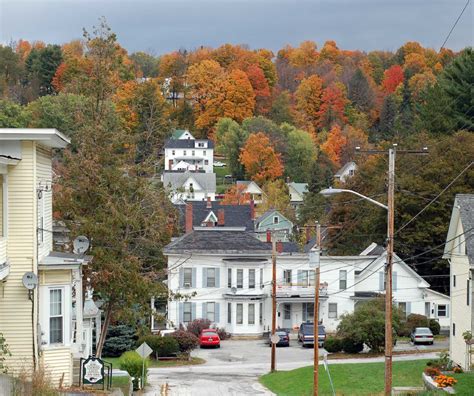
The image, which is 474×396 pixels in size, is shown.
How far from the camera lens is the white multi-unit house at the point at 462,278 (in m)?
46.9

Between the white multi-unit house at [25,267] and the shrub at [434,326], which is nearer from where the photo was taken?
the white multi-unit house at [25,267]

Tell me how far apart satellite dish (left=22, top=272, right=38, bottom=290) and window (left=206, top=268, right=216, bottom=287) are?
46372mm

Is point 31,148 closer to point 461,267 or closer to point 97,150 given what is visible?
point 97,150

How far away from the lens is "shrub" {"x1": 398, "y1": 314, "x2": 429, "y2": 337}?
70.8 meters

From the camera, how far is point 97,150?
43.0 m

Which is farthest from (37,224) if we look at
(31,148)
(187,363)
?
(187,363)

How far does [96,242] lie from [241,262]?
112 ft

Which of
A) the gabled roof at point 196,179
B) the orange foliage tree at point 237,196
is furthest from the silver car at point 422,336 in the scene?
the gabled roof at point 196,179

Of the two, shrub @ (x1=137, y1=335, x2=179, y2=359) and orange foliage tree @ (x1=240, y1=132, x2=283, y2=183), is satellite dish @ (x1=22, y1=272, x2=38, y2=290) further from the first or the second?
Result: orange foliage tree @ (x1=240, y1=132, x2=283, y2=183)

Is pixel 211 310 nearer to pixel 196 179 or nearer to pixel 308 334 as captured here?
pixel 308 334

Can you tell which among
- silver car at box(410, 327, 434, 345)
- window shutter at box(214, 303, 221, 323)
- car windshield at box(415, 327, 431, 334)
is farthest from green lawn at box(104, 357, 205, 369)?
car windshield at box(415, 327, 431, 334)

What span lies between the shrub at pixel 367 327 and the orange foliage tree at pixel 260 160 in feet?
294

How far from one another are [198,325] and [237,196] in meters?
62.8

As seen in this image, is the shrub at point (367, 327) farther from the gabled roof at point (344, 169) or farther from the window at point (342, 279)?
the gabled roof at point (344, 169)
